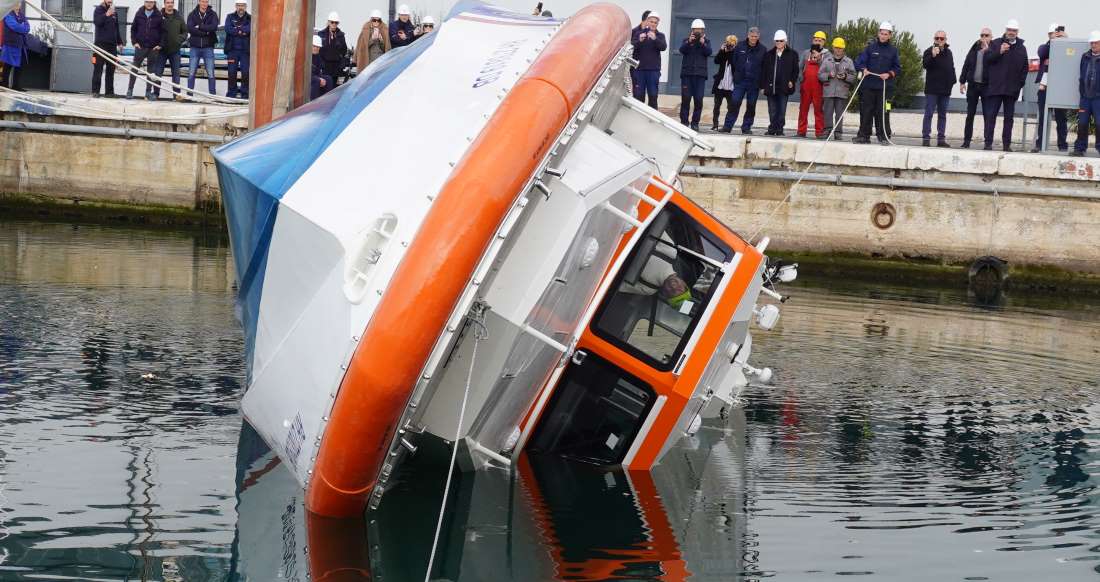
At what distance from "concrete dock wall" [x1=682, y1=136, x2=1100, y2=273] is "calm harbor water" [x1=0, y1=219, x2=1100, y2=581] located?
538 cm

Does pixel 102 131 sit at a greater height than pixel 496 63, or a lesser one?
lesser

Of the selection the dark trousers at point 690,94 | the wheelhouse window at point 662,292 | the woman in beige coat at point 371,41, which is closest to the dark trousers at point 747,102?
the dark trousers at point 690,94

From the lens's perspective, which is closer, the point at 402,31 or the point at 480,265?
the point at 480,265

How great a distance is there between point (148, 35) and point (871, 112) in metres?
10.3

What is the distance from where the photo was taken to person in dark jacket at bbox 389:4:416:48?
20.8 m

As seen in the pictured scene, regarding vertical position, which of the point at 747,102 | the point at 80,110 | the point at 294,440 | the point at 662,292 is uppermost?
the point at 747,102

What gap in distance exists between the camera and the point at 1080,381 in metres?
13.9

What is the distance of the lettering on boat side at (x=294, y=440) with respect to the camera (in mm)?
7576

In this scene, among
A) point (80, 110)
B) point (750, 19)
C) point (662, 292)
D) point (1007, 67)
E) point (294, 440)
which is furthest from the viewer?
point (750, 19)

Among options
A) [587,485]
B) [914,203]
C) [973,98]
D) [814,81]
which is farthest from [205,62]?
[587,485]

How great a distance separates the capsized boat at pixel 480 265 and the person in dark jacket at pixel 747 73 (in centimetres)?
1094

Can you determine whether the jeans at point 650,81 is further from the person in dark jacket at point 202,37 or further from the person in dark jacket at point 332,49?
the person in dark jacket at point 202,37

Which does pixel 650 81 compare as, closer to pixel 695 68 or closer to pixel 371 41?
pixel 695 68

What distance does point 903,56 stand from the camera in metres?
25.8
